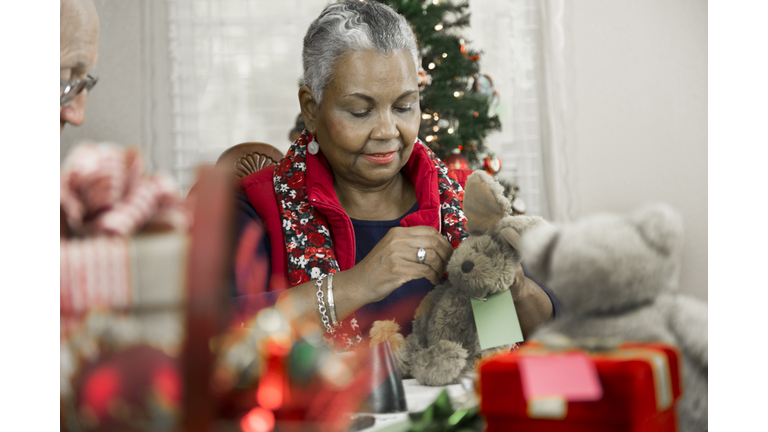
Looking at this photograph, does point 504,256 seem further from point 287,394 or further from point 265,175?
point 265,175

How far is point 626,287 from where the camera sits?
252mm

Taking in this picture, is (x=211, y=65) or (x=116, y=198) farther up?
(x=211, y=65)

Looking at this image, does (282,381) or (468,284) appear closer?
(282,381)

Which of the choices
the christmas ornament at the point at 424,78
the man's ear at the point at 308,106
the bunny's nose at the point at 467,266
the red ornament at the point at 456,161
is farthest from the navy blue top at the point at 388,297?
the red ornament at the point at 456,161

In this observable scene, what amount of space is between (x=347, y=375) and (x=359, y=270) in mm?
422

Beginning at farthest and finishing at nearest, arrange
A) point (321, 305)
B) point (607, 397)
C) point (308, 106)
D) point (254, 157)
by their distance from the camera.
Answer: point (254, 157), point (308, 106), point (321, 305), point (607, 397)

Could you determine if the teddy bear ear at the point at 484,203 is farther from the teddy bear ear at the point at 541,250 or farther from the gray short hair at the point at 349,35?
the gray short hair at the point at 349,35

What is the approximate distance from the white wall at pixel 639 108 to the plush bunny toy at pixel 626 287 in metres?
0.04

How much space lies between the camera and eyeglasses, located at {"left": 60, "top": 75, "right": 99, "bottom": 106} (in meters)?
0.34

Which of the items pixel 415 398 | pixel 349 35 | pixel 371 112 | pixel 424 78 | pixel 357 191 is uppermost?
pixel 424 78

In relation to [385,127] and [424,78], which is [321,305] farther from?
[424,78]

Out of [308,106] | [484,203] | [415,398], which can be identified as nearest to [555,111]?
[484,203]

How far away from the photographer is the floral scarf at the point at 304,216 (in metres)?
0.88

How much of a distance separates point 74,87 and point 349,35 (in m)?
0.51
